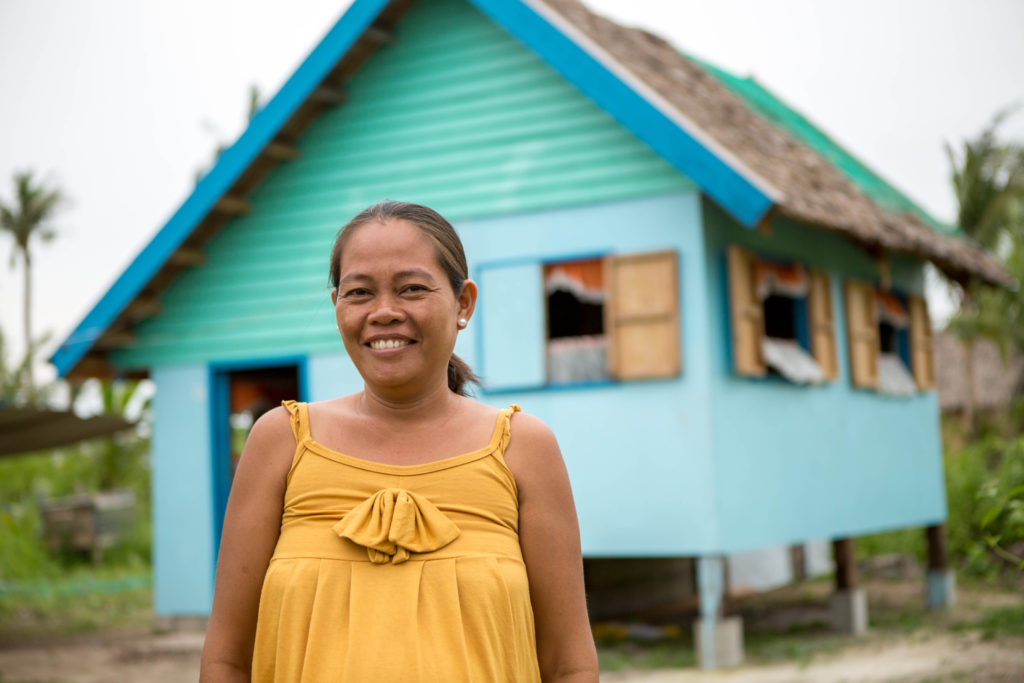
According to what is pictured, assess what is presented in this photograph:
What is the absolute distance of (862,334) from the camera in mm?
11008

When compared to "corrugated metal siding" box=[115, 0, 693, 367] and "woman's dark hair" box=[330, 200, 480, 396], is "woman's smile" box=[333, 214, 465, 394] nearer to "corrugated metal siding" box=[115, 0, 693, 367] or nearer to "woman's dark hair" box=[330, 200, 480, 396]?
"woman's dark hair" box=[330, 200, 480, 396]

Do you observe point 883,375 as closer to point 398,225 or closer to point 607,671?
point 607,671

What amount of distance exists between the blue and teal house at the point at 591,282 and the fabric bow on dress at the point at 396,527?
20.9 ft

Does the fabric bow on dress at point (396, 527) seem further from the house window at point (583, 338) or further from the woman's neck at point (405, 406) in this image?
the house window at point (583, 338)

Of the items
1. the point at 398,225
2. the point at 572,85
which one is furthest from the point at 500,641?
the point at 572,85

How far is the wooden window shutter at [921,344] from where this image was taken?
12.3 meters

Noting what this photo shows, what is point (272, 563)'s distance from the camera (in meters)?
2.07

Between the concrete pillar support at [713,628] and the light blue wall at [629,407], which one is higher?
the light blue wall at [629,407]

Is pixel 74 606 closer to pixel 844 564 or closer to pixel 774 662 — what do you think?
pixel 774 662

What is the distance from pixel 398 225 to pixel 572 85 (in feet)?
24.7

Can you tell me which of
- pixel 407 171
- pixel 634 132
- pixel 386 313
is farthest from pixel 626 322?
pixel 386 313

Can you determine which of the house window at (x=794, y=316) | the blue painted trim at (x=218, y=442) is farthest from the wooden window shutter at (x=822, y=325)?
the blue painted trim at (x=218, y=442)

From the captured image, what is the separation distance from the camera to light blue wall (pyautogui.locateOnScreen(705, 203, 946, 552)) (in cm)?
890

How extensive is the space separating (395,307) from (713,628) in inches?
278
